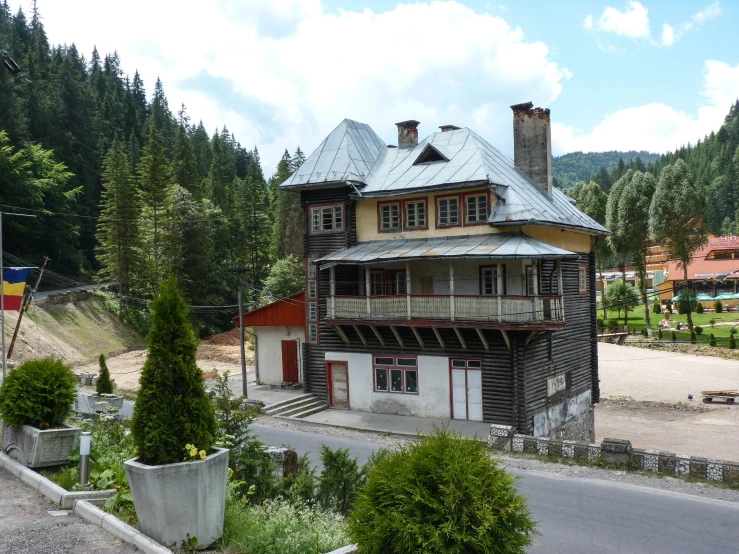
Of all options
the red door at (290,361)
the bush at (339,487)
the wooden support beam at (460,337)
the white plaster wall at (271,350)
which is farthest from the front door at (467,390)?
the bush at (339,487)

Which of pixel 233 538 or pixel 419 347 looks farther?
pixel 419 347

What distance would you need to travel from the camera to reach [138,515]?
8375 millimetres

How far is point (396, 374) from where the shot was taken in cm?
2506

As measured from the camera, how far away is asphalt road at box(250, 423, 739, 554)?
11.6 m

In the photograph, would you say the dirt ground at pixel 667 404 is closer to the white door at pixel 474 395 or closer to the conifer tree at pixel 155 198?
the white door at pixel 474 395

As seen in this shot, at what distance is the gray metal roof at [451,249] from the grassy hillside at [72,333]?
807 inches

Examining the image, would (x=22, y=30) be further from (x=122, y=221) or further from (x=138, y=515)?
(x=138, y=515)

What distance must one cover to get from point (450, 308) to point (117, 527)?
15.4m

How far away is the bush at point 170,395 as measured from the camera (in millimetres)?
8328

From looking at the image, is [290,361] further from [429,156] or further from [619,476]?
[619,476]

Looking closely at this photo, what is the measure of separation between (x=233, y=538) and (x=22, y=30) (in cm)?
11670

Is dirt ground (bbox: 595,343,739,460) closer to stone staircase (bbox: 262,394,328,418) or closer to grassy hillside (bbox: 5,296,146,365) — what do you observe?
stone staircase (bbox: 262,394,328,418)

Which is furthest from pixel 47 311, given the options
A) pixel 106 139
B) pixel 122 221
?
pixel 106 139

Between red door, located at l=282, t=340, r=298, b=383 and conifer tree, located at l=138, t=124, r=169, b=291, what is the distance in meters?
21.4
